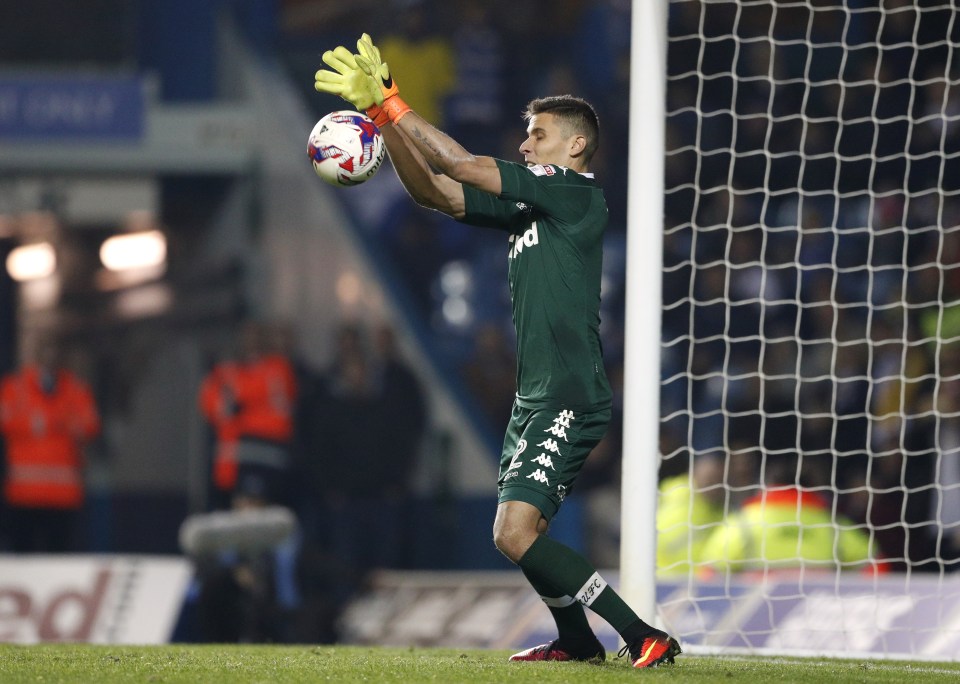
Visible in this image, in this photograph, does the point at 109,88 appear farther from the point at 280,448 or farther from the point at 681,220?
the point at 681,220

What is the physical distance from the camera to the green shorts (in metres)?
4.19

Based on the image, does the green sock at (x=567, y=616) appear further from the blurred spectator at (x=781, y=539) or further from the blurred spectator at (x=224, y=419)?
the blurred spectator at (x=224, y=419)

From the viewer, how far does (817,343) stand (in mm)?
9914

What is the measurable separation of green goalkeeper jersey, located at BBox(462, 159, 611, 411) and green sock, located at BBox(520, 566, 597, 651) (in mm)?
542

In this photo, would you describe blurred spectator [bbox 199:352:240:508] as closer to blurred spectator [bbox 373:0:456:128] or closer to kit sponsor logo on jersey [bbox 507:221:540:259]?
blurred spectator [bbox 373:0:456:128]

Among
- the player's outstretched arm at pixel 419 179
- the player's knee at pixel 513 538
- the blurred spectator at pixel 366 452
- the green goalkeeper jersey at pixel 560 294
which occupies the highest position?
the player's outstretched arm at pixel 419 179

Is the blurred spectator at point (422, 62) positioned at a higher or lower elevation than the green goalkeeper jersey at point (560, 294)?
higher

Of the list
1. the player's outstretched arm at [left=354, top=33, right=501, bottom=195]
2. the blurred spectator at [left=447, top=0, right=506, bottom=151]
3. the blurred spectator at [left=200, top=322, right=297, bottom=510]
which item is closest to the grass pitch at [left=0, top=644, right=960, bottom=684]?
the player's outstretched arm at [left=354, top=33, right=501, bottom=195]

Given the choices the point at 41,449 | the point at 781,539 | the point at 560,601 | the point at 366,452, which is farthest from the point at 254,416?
the point at 560,601

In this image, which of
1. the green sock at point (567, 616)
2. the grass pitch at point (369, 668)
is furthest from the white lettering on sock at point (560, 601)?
the grass pitch at point (369, 668)

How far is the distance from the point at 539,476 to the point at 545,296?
1.77ft

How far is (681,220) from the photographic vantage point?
11.2 metres

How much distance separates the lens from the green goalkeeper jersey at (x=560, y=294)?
4.29 meters

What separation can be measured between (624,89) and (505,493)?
836 cm
